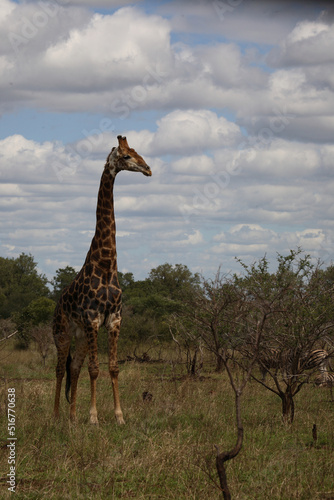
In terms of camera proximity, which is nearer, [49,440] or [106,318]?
[49,440]

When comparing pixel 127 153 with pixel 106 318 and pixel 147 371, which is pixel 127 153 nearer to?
pixel 106 318

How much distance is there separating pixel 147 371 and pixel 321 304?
694 cm

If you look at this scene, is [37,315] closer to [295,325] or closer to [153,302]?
[153,302]

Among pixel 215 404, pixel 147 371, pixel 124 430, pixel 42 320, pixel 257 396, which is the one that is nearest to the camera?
pixel 124 430

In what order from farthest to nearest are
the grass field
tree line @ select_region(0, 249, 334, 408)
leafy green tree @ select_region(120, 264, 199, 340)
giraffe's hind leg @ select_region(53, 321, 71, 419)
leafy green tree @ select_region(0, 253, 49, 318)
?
1. leafy green tree @ select_region(0, 253, 49, 318)
2. leafy green tree @ select_region(120, 264, 199, 340)
3. giraffe's hind leg @ select_region(53, 321, 71, 419)
4. tree line @ select_region(0, 249, 334, 408)
5. the grass field

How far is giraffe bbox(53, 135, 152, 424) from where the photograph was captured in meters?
8.05

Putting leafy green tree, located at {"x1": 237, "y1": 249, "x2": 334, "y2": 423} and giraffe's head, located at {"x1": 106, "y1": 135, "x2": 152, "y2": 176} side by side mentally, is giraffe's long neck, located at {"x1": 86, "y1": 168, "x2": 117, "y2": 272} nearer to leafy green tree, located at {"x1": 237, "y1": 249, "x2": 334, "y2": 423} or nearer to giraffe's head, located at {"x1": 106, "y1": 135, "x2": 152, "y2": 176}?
giraffe's head, located at {"x1": 106, "y1": 135, "x2": 152, "y2": 176}

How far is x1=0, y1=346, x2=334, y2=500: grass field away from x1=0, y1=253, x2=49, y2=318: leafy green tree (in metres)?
18.8

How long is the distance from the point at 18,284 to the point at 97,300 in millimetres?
26364

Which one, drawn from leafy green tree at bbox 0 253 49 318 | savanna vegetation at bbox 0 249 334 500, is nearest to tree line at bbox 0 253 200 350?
leafy green tree at bbox 0 253 49 318

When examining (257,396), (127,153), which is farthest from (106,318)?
(257,396)

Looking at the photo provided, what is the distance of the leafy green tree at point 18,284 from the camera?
94.0 ft

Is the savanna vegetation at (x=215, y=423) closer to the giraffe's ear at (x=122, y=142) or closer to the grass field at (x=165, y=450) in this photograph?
the grass field at (x=165, y=450)

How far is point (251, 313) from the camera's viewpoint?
27.4 ft
